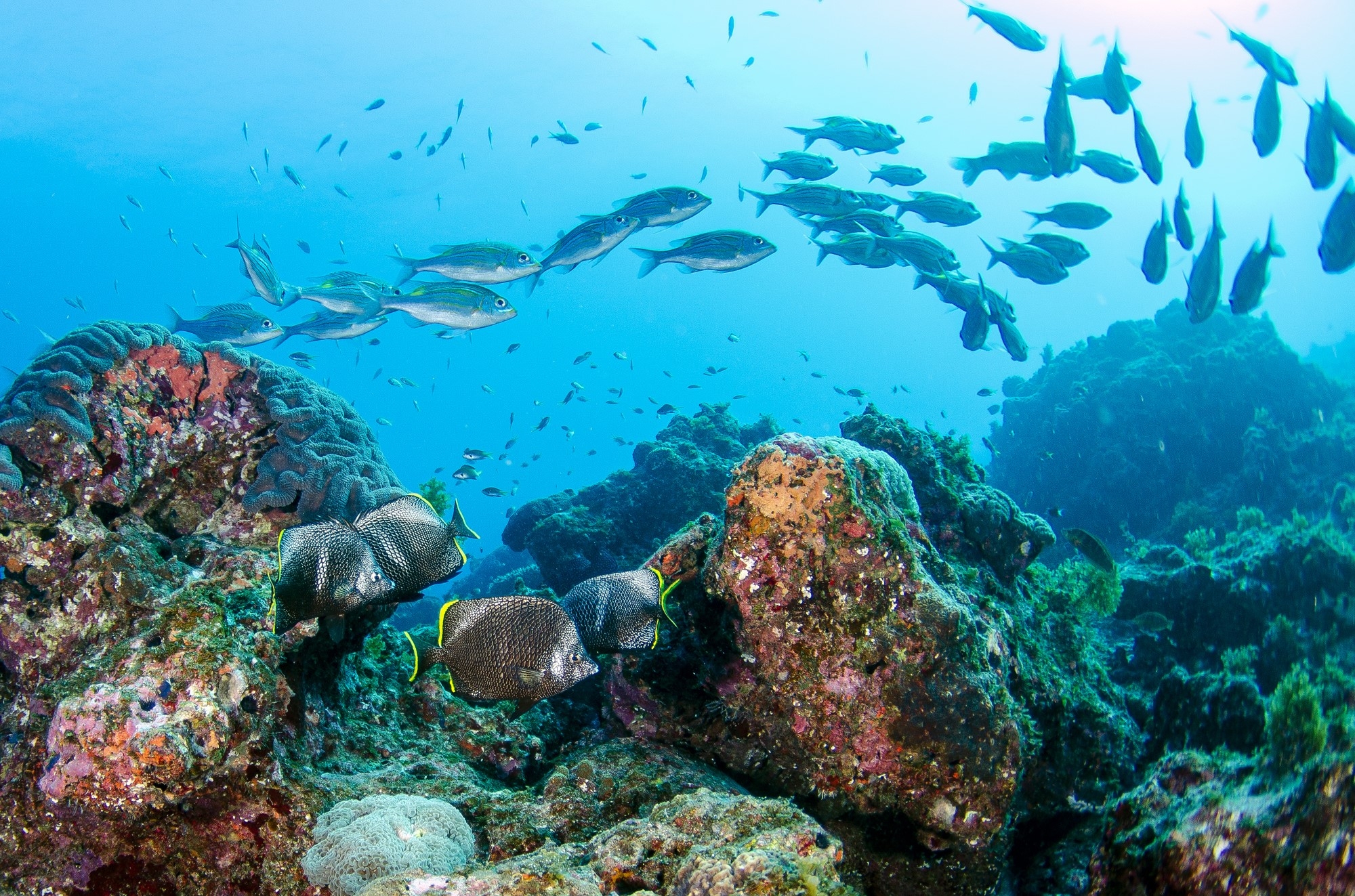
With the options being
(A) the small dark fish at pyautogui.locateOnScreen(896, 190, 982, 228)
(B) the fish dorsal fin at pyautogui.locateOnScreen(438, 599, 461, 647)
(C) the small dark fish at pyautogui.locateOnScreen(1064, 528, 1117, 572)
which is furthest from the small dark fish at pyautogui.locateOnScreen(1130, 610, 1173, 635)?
(B) the fish dorsal fin at pyautogui.locateOnScreen(438, 599, 461, 647)

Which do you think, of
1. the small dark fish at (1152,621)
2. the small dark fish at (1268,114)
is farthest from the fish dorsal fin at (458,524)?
the small dark fish at (1268,114)

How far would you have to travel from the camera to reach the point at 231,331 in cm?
727

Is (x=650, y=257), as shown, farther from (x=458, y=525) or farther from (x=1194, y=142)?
(x=1194, y=142)

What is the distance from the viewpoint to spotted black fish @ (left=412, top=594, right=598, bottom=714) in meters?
2.80

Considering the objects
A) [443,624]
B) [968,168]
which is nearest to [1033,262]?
[968,168]

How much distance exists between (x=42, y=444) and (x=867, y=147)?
967 centimetres

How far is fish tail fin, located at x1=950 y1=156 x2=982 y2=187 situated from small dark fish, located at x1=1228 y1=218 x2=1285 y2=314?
408cm

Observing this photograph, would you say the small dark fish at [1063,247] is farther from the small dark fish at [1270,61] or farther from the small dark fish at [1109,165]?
the small dark fish at [1270,61]

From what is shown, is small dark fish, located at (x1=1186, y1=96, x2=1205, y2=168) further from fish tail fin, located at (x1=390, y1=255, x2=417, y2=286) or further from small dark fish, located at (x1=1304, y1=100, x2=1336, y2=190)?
fish tail fin, located at (x1=390, y1=255, x2=417, y2=286)

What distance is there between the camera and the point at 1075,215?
9164 millimetres

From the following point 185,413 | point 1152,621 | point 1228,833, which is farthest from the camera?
point 1152,621

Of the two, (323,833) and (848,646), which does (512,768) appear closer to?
(323,833)

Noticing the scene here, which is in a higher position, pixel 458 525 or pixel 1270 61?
pixel 1270 61

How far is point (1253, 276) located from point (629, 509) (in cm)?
1024
